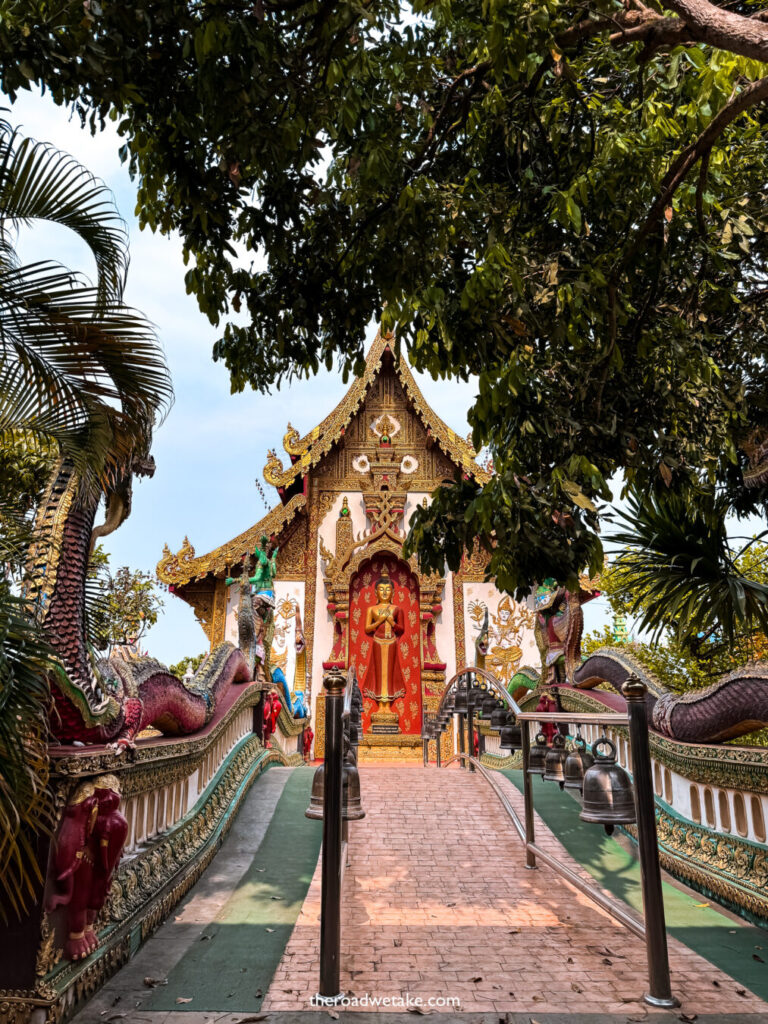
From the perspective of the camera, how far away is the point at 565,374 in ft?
14.1

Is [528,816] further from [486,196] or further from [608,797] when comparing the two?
[486,196]

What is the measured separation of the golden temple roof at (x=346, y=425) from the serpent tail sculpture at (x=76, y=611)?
981cm

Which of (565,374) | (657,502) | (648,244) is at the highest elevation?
(648,244)

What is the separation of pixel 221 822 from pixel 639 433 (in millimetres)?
4101

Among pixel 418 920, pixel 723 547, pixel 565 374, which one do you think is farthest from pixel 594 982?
pixel 565 374

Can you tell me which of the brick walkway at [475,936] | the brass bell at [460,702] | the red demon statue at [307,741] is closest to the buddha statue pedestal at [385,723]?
the red demon statue at [307,741]

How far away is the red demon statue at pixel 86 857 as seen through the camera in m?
2.74

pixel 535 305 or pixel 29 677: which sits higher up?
pixel 535 305

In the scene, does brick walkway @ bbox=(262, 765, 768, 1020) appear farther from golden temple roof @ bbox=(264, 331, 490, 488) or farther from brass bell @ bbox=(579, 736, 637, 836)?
golden temple roof @ bbox=(264, 331, 490, 488)

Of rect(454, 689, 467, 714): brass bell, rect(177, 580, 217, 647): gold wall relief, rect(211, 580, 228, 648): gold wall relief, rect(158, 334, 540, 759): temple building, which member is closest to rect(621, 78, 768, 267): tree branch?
rect(454, 689, 467, 714): brass bell

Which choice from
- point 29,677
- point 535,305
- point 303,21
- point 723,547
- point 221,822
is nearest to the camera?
point 29,677

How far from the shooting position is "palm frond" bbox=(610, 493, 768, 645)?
3.95 meters

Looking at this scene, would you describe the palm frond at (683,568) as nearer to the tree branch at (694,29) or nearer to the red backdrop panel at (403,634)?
the tree branch at (694,29)

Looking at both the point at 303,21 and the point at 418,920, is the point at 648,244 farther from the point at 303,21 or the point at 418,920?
the point at 418,920
